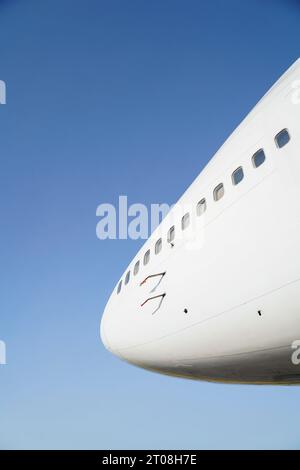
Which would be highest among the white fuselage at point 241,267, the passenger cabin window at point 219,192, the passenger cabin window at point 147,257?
the passenger cabin window at point 219,192

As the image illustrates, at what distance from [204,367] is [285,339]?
2.81 meters

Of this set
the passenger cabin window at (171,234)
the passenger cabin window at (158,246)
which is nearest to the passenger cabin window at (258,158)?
the passenger cabin window at (171,234)

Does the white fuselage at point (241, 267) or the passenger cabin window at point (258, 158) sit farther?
the passenger cabin window at point (258, 158)

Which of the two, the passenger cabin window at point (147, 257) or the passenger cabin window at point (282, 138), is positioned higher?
the passenger cabin window at point (282, 138)

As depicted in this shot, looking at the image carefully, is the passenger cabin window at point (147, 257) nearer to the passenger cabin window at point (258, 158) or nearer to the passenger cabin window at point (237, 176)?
the passenger cabin window at point (237, 176)

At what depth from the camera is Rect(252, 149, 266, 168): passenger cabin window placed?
17.8ft

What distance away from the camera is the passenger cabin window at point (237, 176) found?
5.83 meters

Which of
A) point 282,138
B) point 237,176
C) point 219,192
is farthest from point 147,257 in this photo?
point 282,138

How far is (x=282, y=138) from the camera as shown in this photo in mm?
5141

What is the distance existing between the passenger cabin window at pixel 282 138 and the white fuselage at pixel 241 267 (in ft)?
0.20

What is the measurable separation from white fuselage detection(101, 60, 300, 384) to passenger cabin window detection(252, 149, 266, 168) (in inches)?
2.4
